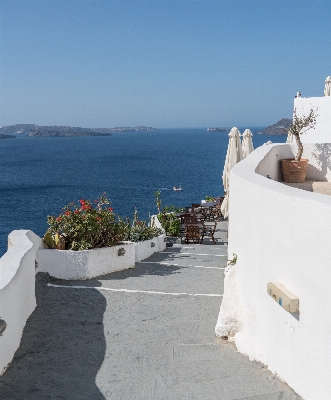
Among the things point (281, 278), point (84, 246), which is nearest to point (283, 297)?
point (281, 278)

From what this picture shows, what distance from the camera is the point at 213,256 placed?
11.5 metres

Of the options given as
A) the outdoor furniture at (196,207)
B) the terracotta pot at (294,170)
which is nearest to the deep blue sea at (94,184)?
the outdoor furniture at (196,207)

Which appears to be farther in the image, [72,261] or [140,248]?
[140,248]

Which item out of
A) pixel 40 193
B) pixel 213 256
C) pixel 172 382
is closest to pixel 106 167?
pixel 40 193

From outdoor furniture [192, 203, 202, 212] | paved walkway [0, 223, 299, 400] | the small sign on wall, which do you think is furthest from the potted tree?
outdoor furniture [192, 203, 202, 212]

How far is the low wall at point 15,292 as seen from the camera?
16.4 feet

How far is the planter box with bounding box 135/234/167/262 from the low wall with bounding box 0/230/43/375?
3754 mm

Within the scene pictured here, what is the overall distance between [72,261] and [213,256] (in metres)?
4.23

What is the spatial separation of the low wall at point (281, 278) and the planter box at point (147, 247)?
482cm

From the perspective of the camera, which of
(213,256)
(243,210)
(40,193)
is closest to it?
(243,210)

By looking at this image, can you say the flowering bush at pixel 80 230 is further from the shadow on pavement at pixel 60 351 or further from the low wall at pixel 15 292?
the low wall at pixel 15 292

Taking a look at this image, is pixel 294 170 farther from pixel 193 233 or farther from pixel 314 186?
pixel 193 233

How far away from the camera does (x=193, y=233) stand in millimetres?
14992

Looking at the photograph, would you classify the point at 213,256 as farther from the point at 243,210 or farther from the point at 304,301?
the point at 304,301
